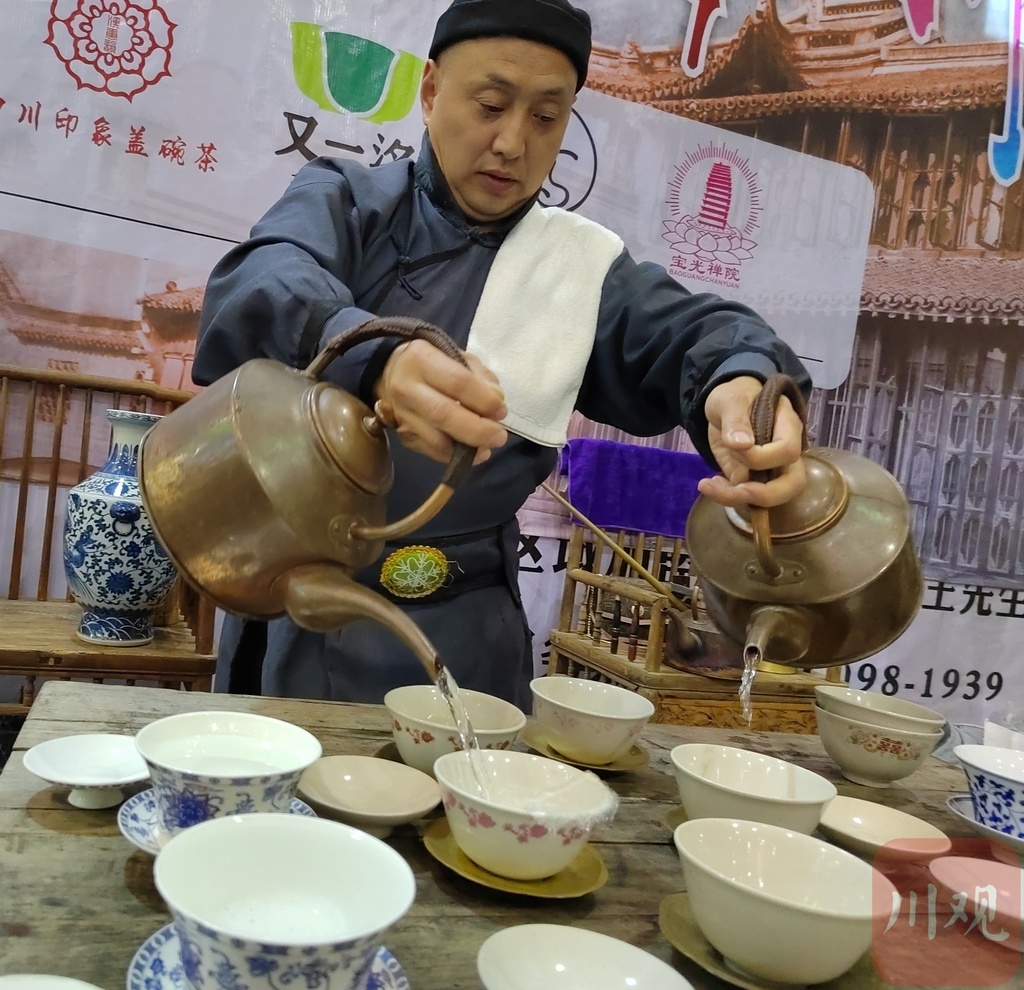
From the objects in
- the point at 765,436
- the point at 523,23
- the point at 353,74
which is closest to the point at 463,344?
the point at 523,23

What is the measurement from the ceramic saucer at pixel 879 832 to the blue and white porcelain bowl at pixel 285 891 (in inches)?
19.8

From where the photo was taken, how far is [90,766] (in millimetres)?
795

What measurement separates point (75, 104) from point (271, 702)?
1.71 m

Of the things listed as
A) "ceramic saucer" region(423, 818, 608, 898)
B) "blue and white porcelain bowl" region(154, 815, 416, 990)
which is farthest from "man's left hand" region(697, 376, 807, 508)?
"blue and white porcelain bowl" region(154, 815, 416, 990)

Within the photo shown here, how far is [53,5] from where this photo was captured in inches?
79.5

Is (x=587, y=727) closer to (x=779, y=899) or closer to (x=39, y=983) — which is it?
(x=779, y=899)

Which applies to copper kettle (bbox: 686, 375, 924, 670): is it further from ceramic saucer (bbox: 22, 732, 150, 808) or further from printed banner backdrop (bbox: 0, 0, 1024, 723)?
printed banner backdrop (bbox: 0, 0, 1024, 723)

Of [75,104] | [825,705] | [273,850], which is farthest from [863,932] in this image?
[75,104]

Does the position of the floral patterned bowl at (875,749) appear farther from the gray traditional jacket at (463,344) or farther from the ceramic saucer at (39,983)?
the ceramic saucer at (39,983)

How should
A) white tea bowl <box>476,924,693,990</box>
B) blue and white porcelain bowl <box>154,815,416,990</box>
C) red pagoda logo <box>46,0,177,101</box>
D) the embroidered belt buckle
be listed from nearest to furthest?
blue and white porcelain bowl <box>154,815,416,990</box>
white tea bowl <box>476,924,693,990</box>
the embroidered belt buckle
red pagoda logo <box>46,0,177,101</box>

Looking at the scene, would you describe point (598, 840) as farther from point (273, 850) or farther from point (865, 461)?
point (865, 461)

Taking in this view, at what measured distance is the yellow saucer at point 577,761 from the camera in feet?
3.26

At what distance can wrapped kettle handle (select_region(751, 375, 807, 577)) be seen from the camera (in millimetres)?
816

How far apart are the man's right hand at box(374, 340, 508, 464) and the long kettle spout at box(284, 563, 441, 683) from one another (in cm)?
13
